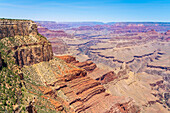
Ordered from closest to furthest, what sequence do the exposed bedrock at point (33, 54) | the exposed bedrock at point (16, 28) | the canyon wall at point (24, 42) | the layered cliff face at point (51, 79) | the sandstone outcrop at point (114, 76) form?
the layered cliff face at point (51, 79) < the exposed bedrock at point (16, 28) < the canyon wall at point (24, 42) < the exposed bedrock at point (33, 54) < the sandstone outcrop at point (114, 76)

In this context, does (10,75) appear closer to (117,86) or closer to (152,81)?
(117,86)

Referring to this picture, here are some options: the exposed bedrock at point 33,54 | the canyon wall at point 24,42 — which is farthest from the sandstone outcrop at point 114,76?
the canyon wall at point 24,42

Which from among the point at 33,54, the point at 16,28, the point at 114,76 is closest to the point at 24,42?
the point at 33,54

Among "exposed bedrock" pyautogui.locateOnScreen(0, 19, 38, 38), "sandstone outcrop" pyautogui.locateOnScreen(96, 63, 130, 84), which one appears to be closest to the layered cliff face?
"exposed bedrock" pyautogui.locateOnScreen(0, 19, 38, 38)

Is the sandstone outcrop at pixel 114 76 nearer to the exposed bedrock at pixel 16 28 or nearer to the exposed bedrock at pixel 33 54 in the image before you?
the exposed bedrock at pixel 33 54

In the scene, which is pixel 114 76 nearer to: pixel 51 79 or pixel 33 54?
pixel 51 79

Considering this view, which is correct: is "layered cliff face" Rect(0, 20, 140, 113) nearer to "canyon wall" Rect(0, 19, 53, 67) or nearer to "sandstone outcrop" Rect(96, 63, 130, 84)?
"canyon wall" Rect(0, 19, 53, 67)

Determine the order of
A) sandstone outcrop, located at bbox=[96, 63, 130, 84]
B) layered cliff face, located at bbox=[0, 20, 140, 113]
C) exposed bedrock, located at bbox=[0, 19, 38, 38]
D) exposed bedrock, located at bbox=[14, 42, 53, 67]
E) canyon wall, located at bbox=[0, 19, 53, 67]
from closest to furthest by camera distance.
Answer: layered cliff face, located at bbox=[0, 20, 140, 113]
exposed bedrock, located at bbox=[0, 19, 38, 38]
canyon wall, located at bbox=[0, 19, 53, 67]
exposed bedrock, located at bbox=[14, 42, 53, 67]
sandstone outcrop, located at bbox=[96, 63, 130, 84]

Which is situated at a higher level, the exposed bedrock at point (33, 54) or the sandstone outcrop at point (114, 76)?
the exposed bedrock at point (33, 54)

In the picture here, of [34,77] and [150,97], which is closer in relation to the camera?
[34,77]

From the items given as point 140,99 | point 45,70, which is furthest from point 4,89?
point 140,99

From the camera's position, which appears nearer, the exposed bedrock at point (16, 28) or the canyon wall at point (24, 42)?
the exposed bedrock at point (16, 28)
